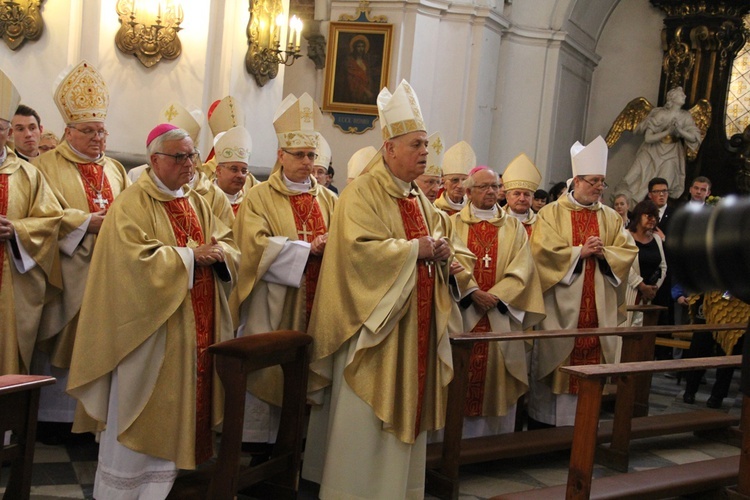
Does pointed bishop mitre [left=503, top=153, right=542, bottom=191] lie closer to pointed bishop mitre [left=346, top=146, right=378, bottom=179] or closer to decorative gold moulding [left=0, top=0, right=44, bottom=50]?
pointed bishop mitre [left=346, top=146, right=378, bottom=179]

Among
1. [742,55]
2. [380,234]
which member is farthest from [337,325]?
[742,55]

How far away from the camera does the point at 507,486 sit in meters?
5.52

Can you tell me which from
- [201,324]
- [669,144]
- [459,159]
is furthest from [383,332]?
[669,144]

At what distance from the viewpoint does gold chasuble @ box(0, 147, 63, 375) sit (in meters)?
4.97

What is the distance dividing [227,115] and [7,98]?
105 inches

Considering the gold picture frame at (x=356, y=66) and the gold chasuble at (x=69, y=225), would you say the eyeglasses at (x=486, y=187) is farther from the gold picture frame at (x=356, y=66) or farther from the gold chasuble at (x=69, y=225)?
the gold picture frame at (x=356, y=66)

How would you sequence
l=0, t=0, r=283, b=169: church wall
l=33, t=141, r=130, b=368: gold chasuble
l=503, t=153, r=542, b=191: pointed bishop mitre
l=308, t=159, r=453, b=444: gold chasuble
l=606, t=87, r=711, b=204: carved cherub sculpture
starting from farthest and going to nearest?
1. l=606, t=87, r=711, b=204: carved cherub sculpture
2. l=0, t=0, r=283, b=169: church wall
3. l=503, t=153, r=542, b=191: pointed bishop mitre
4. l=33, t=141, r=130, b=368: gold chasuble
5. l=308, t=159, r=453, b=444: gold chasuble

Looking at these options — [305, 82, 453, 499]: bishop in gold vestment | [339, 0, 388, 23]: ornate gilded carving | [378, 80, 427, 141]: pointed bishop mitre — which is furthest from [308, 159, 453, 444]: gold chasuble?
[339, 0, 388, 23]: ornate gilded carving

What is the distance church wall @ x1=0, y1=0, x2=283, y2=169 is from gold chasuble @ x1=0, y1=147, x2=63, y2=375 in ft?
8.99

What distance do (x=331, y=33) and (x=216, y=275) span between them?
840 centimetres

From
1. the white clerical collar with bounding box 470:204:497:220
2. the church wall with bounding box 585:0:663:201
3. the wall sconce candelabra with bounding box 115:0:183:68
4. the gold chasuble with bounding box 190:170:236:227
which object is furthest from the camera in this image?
the church wall with bounding box 585:0:663:201

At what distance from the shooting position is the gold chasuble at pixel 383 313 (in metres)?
4.62

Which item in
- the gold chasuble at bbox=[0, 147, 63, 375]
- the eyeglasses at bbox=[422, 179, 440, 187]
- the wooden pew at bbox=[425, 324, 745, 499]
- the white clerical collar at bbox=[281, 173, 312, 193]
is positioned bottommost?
the wooden pew at bbox=[425, 324, 745, 499]

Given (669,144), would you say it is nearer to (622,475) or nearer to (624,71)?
(624,71)
